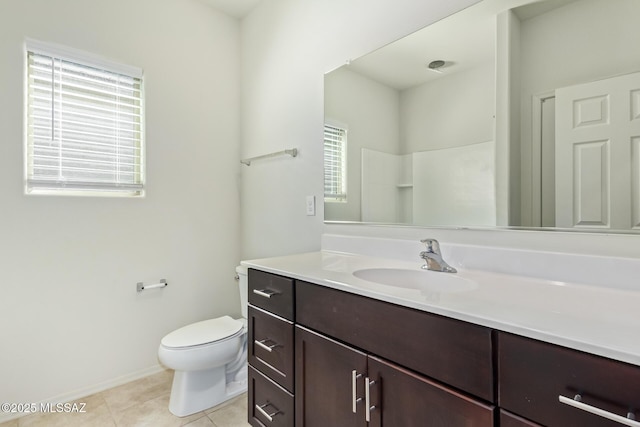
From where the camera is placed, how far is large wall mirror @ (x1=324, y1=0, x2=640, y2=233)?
3.01ft

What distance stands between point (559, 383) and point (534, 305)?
20 centimetres

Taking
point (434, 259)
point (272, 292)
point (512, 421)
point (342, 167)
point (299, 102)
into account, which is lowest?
point (512, 421)

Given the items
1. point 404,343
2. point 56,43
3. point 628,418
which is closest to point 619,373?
point 628,418

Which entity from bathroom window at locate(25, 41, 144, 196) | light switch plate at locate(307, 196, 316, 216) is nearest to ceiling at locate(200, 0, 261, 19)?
bathroom window at locate(25, 41, 144, 196)

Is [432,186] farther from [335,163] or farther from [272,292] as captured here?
[272,292]

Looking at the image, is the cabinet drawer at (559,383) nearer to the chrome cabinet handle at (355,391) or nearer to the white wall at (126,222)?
the chrome cabinet handle at (355,391)

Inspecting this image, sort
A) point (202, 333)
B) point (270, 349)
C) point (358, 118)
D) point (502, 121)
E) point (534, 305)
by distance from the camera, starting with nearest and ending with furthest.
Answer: point (534, 305), point (502, 121), point (270, 349), point (358, 118), point (202, 333)

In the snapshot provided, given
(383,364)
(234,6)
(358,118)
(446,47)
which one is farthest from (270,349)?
(234,6)

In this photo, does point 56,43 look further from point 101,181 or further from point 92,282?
point 92,282

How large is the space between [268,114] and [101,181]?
1.12 metres

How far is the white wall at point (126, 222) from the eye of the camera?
163 cm

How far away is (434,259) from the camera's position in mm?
1161

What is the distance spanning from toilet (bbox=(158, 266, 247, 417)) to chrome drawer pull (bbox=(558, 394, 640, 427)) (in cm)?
154

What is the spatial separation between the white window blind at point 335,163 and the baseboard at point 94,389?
1643mm
